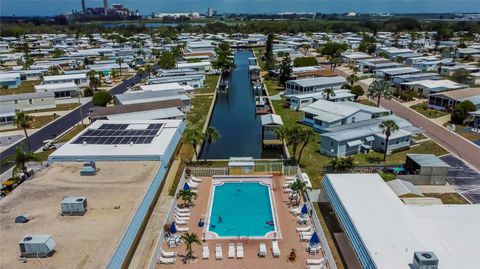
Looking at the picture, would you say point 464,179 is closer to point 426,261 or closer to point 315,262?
point 315,262

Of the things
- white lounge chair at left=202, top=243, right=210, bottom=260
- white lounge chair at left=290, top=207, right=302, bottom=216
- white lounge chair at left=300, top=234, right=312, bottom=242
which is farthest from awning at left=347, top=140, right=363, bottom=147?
white lounge chair at left=202, top=243, right=210, bottom=260

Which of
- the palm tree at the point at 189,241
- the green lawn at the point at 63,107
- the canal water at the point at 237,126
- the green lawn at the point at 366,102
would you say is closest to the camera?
the palm tree at the point at 189,241

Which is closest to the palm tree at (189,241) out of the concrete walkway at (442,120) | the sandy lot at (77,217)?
the sandy lot at (77,217)

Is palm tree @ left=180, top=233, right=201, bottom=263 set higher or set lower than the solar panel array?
lower

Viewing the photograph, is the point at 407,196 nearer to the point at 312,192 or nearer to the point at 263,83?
the point at 312,192

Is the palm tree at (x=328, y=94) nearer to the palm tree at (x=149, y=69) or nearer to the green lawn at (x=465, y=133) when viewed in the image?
the green lawn at (x=465, y=133)

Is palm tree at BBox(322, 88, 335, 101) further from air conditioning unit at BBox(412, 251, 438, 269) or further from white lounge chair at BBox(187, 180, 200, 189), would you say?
air conditioning unit at BBox(412, 251, 438, 269)

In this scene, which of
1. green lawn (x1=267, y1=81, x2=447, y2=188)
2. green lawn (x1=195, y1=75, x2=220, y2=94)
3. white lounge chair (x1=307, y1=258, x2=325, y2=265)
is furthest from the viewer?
green lawn (x1=195, y1=75, x2=220, y2=94)

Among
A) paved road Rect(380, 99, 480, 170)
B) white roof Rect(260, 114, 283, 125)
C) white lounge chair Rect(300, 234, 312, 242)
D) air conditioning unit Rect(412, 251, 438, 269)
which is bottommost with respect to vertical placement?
white lounge chair Rect(300, 234, 312, 242)
